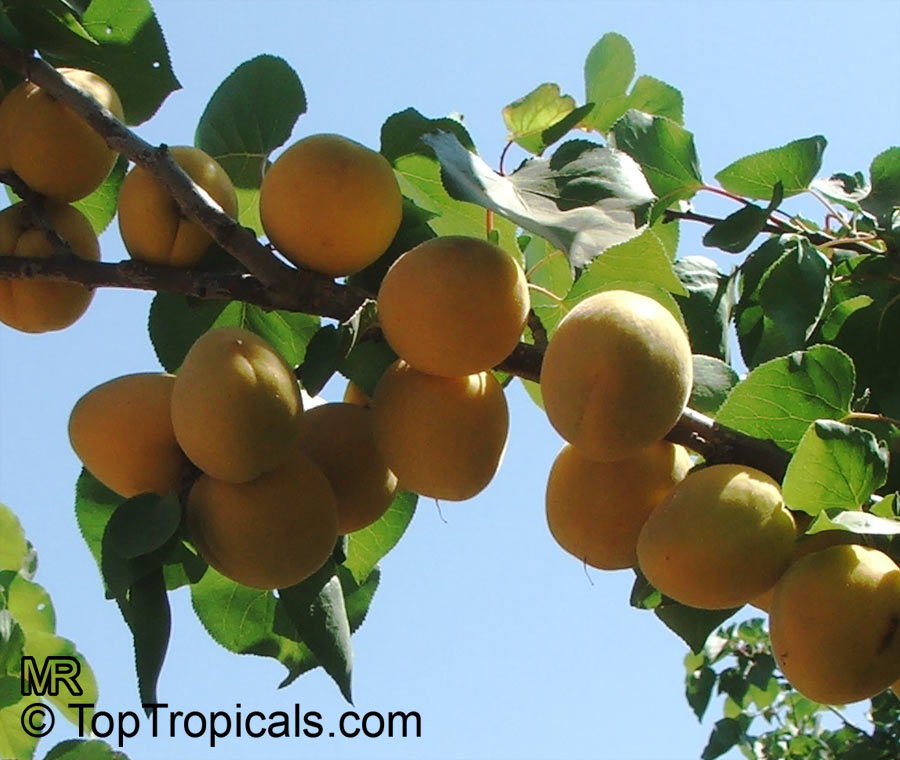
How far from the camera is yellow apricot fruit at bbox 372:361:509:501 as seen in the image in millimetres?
1048

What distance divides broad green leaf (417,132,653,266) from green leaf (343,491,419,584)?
1.41 feet

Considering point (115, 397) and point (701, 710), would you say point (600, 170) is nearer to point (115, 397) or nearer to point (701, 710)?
point (115, 397)

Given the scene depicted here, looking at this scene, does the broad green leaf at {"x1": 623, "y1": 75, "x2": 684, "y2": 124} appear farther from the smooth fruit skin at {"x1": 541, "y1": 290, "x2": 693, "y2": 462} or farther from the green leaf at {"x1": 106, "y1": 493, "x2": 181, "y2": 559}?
the green leaf at {"x1": 106, "y1": 493, "x2": 181, "y2": 559}

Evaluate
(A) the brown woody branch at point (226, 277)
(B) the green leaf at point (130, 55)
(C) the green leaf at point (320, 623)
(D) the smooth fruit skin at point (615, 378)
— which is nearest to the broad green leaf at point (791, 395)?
(A) the brown woody branch at point (226, 277)

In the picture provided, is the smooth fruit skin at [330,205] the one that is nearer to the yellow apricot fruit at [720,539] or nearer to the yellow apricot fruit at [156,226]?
the yellow apricot fruit at [156,226]

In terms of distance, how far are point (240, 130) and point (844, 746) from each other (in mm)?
2808

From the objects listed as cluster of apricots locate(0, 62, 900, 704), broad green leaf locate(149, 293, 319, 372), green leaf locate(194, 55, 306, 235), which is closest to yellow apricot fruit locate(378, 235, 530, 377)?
cluster of apricots locate(0, 62, 900, 704)

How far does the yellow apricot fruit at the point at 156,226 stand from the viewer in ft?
3.69

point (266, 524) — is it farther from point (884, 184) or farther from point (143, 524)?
point (884, 184)

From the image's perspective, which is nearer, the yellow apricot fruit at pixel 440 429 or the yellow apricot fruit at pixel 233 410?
the yellow apricot fruit at pixel 233 410

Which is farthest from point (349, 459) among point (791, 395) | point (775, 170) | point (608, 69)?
point (608, 69)

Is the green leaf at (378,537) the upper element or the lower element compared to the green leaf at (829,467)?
upper

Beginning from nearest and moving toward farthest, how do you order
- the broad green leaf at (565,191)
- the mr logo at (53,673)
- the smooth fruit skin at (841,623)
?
the smooth fruit skin at (841,623), the broad green leaf at (565,191), the mr logo at (53,673)

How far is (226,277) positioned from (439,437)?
0.26 metres
